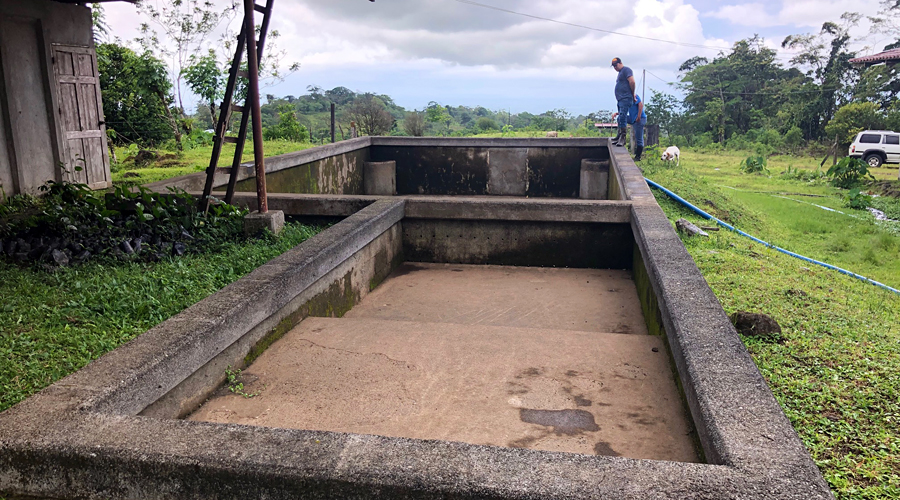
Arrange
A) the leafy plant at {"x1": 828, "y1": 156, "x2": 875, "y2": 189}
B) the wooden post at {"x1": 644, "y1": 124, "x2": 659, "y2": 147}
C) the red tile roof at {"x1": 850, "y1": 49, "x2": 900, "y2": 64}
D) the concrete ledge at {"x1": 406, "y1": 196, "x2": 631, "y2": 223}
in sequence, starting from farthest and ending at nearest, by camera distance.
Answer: the red tile roof at {"x1": 850, "y1": 49, "x2": 900, "y2": 64} < the wooden post at {"x1": 644, "y1": 124, "x2": 659, "y2": 147} < the leafy plant at {"x1": 828, "y1": 156, "x2": 875, "y2": 189} < the concrete ledge at {"x1": 406, "y1": 196, "x2": 631, "y2": 223}

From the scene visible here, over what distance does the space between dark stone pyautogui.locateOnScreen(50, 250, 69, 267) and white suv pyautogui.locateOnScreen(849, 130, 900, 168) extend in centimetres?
2166

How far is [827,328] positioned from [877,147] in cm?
1933

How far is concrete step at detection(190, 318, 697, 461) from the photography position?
2750mm

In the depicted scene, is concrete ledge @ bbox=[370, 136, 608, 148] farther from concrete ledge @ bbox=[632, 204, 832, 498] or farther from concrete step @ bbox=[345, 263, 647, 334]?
concrete ledge @ bbox=[632, 204, 832, 498]

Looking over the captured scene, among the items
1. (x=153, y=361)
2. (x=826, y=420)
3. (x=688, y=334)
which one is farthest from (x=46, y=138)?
(x=826, y=420)

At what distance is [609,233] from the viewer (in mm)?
6523

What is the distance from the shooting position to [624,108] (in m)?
12.5

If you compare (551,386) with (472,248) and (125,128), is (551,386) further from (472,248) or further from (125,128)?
(125,128)

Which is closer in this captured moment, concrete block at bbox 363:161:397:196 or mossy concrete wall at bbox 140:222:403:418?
mossy concrete wall at bbox 140:222:403:418

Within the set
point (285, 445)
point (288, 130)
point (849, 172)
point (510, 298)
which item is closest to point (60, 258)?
point (285, 445)

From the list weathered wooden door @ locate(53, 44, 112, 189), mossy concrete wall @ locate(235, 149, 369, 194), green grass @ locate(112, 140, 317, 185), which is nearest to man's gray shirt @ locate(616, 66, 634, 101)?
mossy concrete wall @ locate(235, 149, 369, 194)

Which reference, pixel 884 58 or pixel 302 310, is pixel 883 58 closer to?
pixel 884 58

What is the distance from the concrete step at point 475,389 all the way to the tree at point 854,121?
22.3 m

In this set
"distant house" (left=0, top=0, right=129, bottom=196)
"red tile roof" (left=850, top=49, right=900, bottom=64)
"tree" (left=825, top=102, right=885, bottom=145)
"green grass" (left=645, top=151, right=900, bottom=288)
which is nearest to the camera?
"distant house" (left=0, top=0, right=129, bottom=196)
